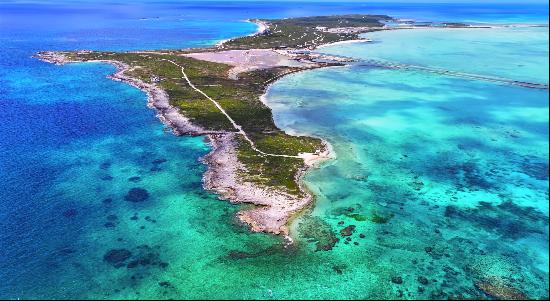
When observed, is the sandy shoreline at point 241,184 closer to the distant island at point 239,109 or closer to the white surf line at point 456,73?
the distant island at point 239,109

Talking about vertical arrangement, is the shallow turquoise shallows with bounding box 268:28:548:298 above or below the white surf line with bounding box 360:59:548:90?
below

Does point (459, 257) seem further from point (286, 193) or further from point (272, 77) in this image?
point (272, 77)

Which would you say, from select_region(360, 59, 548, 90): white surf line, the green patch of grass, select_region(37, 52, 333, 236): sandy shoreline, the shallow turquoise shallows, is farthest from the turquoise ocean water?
select_region(360, 59, 548, 90): white surf line

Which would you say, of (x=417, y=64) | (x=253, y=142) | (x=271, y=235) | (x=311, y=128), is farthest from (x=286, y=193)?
(x=417, y=64)

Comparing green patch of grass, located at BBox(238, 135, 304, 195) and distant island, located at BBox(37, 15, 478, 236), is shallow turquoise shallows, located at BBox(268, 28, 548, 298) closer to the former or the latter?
green patch of grass, located at BBox(238, 135, 304, 195)

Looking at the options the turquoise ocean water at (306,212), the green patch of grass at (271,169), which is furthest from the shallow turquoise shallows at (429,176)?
the green patch of grass at (271,169)

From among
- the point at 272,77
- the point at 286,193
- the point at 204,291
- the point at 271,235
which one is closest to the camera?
the point at 204,291
